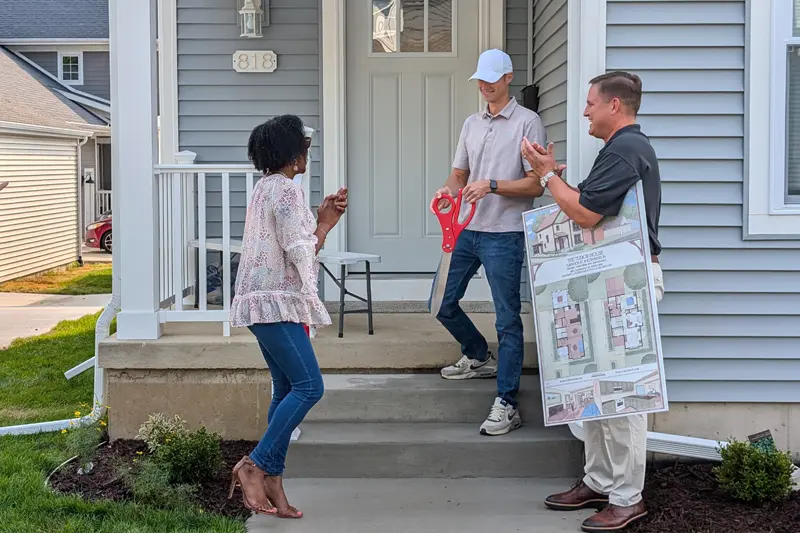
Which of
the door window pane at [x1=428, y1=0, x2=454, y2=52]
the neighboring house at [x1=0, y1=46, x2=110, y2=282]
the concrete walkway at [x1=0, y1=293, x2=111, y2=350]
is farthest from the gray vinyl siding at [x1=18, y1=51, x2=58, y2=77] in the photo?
the door window pane at [x1=428, y1=0, x2=454, y2=52]

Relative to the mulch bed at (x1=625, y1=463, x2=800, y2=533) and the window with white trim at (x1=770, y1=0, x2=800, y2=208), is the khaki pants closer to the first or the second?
the mulch bed at (x1=625, y1=463, x2=800, y2=533)

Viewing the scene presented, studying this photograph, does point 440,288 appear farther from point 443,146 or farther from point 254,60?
point 254,60

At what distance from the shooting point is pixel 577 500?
12.8ft

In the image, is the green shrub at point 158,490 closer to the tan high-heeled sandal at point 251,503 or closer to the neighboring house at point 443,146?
the tan high-heeled sandal at point 251,503

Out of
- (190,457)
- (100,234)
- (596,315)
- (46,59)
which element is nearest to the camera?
(596,315)

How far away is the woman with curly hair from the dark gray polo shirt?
3.13 ft

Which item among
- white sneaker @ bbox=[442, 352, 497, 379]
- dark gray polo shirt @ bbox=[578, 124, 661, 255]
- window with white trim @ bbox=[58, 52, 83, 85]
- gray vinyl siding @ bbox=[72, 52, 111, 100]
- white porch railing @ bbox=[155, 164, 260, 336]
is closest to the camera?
dark gray polo shirt @ bbox=[578, 124, 661, 255]

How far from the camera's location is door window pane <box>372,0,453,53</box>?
6129 mm

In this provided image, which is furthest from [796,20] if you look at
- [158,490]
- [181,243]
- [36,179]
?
[36,179]

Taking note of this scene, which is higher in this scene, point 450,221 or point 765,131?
point 765,131

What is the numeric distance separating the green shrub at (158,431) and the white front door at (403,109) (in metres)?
2.20

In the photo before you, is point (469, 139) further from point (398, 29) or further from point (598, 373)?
point (398, 29)

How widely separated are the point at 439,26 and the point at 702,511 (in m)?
3.56

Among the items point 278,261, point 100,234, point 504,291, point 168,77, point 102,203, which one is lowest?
point 504,291
